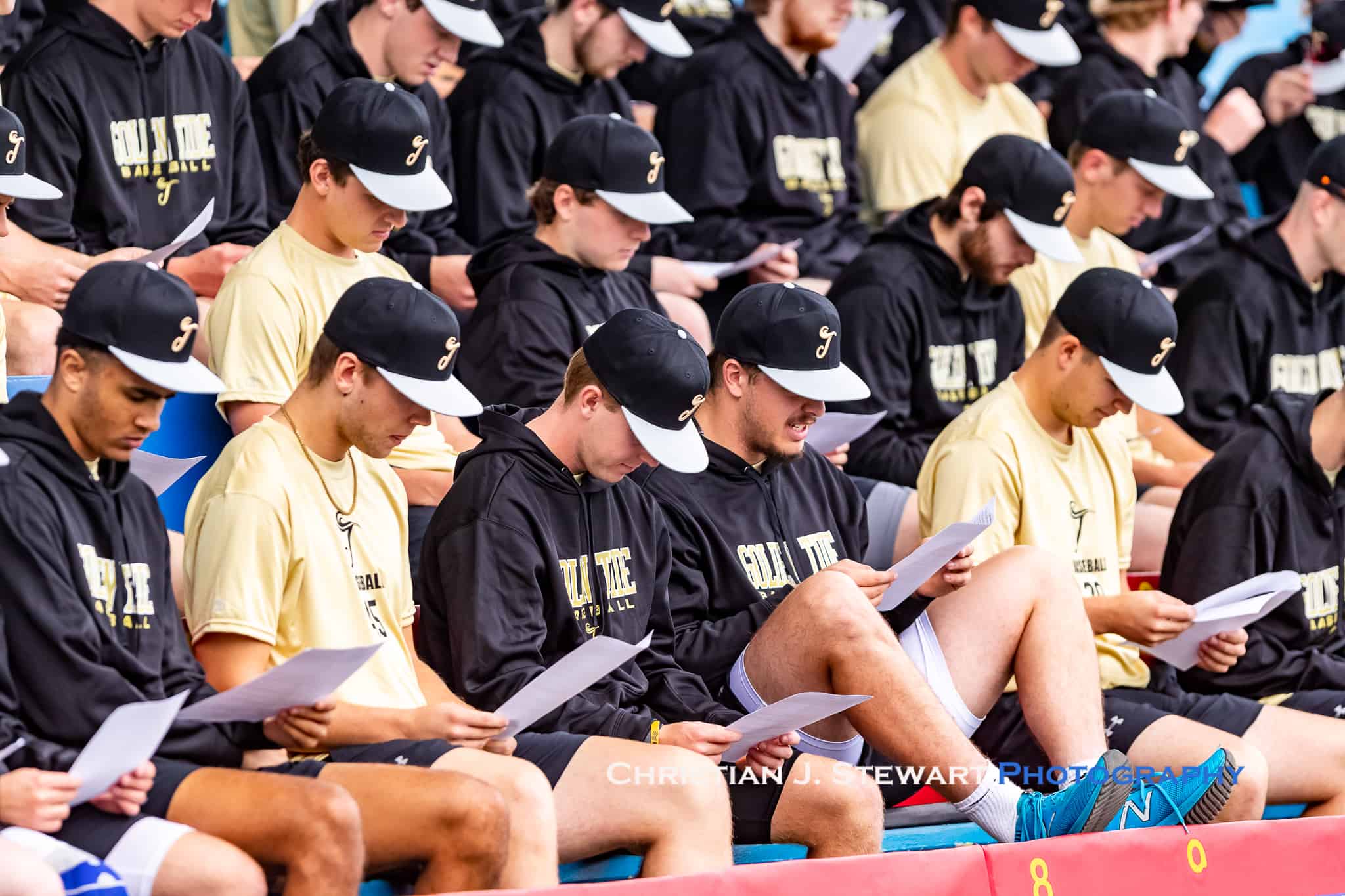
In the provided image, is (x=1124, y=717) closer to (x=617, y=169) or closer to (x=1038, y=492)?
(x=1038, y=492)

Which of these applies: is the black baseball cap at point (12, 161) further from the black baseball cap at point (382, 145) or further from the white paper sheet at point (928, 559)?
the white paper sheet at point (928, 559)

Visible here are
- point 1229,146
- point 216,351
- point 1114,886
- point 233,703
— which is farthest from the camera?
point 1229,146

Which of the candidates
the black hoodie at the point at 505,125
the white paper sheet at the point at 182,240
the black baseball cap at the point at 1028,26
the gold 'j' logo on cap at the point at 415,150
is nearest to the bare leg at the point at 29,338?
the white paper sheet at the point at 182,240

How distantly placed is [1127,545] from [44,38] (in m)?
2.97

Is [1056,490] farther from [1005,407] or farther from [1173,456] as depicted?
[1173,456]

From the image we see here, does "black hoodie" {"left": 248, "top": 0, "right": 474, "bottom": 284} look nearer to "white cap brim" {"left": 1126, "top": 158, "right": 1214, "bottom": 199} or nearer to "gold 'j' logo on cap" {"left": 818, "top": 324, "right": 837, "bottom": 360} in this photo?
"gold 'j' logo on cap" {"left": 818, "top": 324, "right": 837, "bottom": 360}

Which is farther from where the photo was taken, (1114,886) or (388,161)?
(388,161)

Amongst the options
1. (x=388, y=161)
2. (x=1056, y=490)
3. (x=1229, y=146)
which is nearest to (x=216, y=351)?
(x=388, y=161)

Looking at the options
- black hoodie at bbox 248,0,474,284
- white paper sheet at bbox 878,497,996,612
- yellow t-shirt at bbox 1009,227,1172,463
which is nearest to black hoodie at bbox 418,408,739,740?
white paper sheet at bbox 878,497,996,612

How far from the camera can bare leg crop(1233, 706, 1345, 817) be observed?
461 cm

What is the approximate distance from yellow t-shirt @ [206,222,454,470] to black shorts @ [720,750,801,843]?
1.21 metres

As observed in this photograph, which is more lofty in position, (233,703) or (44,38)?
(44,38)

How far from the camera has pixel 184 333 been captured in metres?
3.29

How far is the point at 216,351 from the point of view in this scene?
4418 mm
